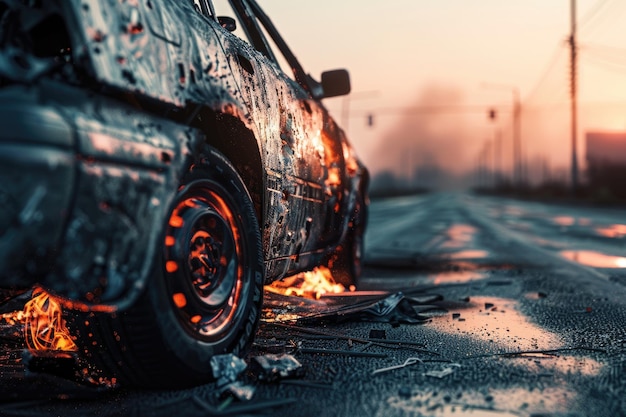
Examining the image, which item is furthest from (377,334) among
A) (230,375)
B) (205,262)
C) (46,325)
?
(46,325)

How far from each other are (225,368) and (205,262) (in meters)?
0.46

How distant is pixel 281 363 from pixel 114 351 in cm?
76

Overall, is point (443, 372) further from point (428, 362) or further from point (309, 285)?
point (309, 285)

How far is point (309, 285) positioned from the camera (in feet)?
19.1

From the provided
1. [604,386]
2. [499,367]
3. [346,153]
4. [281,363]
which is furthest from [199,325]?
[346,153]

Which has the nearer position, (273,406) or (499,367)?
(273,406)

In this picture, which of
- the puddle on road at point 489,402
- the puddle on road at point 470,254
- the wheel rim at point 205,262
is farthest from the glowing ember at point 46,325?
the puddle on road at point 470,254

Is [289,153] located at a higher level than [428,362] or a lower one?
higher

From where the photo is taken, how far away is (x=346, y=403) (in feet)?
8.66

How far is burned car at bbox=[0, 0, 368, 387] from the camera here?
203 cm

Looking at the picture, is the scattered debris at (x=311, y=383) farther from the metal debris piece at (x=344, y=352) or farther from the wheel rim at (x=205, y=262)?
the metal debris piece at (x=344, y=352)

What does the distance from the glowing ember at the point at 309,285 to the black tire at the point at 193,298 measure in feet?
6.59

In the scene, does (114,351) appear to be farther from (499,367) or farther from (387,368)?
(499,367)

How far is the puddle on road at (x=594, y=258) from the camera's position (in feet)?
27.9
